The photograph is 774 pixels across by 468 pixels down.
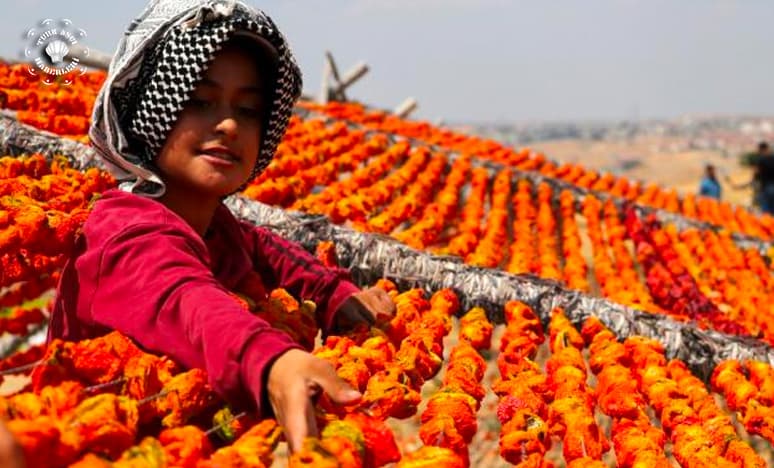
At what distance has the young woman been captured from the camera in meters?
1.93

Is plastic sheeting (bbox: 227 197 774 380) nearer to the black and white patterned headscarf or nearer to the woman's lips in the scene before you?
the black and white patterned headscarf

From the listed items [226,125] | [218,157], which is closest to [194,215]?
[218,157]

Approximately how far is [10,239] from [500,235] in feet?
13.6

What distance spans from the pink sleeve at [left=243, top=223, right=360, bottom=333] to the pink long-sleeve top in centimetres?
82

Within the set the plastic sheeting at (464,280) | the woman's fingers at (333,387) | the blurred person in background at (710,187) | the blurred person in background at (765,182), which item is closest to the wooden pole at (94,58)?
the plastic sheeting at (464,280)

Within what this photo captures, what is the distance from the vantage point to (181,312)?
6.73 feet

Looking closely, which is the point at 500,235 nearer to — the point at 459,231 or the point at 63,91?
Answer: the point at 459,231

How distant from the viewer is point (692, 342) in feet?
12.8

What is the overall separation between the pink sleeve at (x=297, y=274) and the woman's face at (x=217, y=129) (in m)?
0.66

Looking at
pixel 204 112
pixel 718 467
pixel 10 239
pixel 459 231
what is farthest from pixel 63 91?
pixel 718 467

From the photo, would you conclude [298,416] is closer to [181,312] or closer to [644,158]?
[181,312]

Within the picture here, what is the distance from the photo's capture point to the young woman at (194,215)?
1929 mm

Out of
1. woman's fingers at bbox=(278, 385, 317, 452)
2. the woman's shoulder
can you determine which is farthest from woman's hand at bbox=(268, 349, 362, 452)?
the woman's shoulder

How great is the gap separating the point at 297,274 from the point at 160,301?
1.18m
